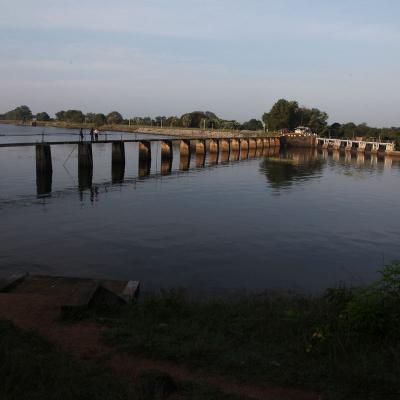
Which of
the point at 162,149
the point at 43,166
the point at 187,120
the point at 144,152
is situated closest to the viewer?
the point at 43,166

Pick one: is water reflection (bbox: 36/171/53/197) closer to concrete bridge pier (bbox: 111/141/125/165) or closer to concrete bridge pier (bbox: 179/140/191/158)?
concrete bridge pier (bbox: 111/141/125/165)

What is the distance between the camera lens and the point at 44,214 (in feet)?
77.0

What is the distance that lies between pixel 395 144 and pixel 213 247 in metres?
92.4

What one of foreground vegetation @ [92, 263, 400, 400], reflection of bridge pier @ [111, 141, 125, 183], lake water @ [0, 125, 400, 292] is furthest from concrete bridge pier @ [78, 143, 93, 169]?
foreground vegetation @ [92, 263, 400, 400]

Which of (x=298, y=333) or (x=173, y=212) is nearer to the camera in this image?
(x=298, y=333)

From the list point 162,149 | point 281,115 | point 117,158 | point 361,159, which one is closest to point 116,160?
point 117,158

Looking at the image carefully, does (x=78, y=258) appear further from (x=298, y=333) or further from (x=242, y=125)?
(x=242, y=125)

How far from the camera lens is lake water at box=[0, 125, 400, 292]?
1501 cm

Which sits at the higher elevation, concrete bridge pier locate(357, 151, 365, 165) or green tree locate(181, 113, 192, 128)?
green tree locate(181, 113, 192, 128)

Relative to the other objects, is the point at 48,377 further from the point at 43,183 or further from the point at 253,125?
the point at 253,125

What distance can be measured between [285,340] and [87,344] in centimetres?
363

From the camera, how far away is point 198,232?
817 inches

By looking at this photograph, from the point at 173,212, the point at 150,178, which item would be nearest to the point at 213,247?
the point at 173,212

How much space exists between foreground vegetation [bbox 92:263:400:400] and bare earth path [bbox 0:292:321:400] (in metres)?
0.22
